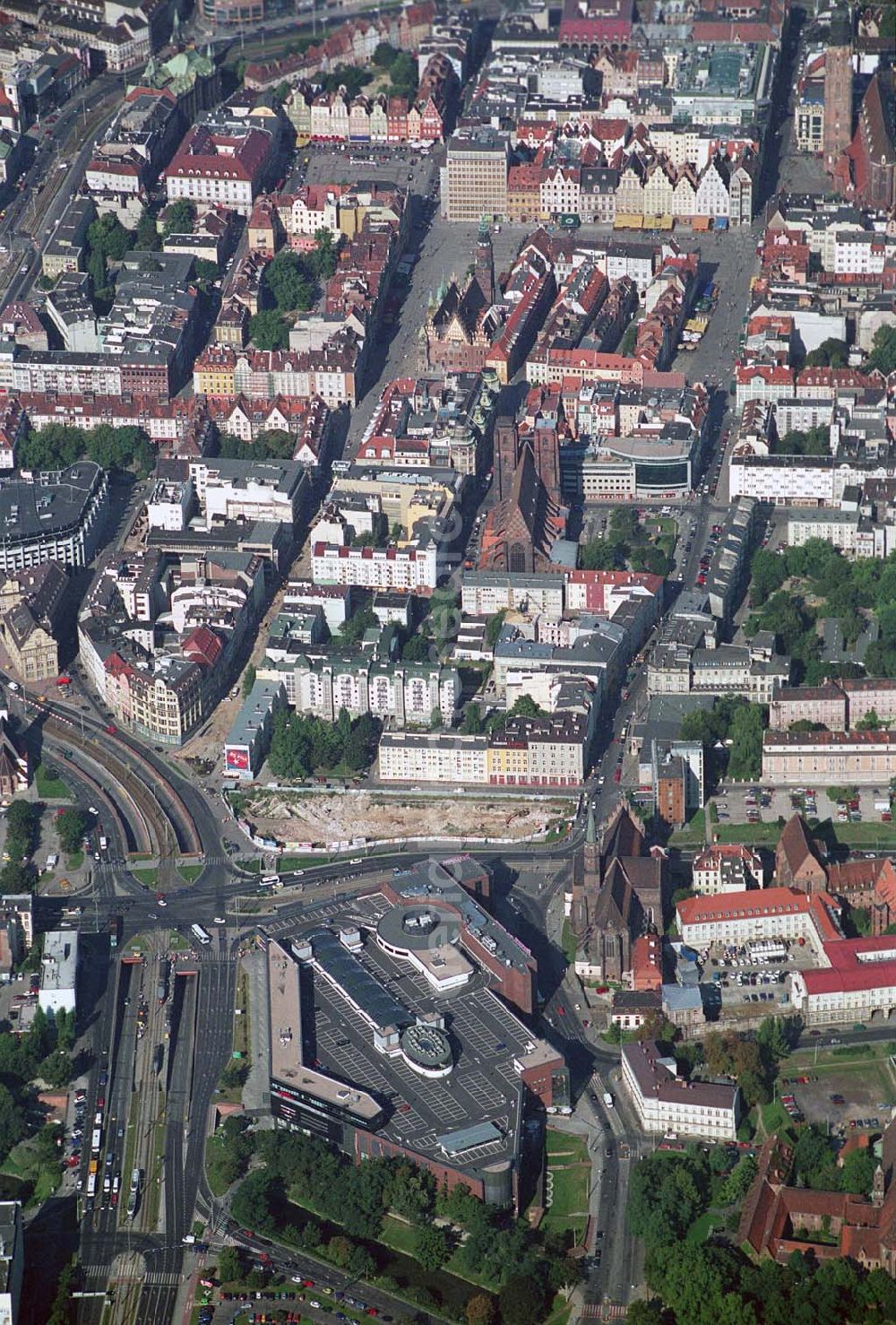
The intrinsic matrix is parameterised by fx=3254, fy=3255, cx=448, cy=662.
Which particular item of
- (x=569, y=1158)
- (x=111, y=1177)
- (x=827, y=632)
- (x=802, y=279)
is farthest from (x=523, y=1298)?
(x=802, y=279)

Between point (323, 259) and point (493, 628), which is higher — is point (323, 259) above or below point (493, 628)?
above

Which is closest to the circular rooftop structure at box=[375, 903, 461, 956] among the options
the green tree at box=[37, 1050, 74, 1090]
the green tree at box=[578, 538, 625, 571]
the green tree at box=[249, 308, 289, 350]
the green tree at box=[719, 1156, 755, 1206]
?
the green tree at box=[37, 1050, 74, 1090]

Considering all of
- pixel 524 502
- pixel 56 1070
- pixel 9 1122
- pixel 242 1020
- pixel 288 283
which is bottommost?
pixel 9 1122

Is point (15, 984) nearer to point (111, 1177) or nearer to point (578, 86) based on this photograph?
point (111, 1177)

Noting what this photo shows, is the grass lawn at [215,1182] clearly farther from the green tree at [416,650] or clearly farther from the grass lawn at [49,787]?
the green tree at [416,650]

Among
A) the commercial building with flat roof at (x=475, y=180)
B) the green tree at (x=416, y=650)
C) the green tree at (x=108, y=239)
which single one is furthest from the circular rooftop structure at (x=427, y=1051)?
the commercial building with flat roof at (x=475, y=180)

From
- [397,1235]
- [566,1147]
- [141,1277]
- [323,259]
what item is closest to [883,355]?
[323,259]

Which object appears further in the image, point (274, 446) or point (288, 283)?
point (288, 283)

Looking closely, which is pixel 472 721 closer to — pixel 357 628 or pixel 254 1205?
pixel 357 628
